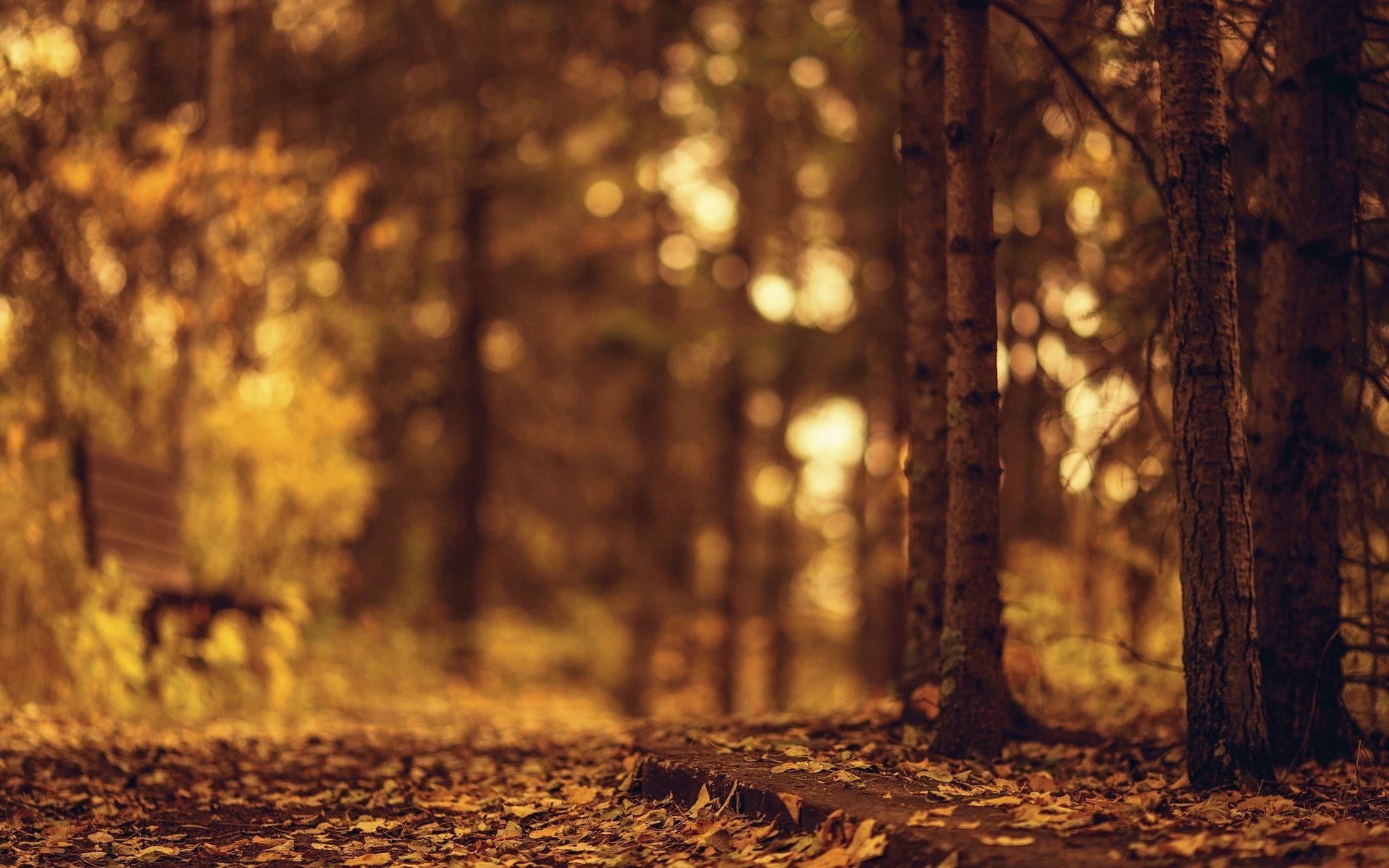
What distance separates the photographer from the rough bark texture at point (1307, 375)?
5621 mm

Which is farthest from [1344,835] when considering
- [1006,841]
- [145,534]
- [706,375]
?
[706,375]

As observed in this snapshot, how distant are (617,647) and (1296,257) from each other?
14.9 m

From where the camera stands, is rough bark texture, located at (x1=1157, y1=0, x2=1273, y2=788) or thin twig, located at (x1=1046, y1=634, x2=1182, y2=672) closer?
rough bark texture, located at (x1=1157, y1=0, x2=1273, y2=788)

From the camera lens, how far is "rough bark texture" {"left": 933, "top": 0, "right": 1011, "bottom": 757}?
5.36 meters

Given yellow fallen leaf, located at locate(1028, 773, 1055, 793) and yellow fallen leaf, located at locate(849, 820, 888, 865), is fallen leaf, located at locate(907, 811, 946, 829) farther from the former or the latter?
yellow fallen leaf, located at locate(1028, 773, 1055, 793)

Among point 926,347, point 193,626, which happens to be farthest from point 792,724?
point 193,626

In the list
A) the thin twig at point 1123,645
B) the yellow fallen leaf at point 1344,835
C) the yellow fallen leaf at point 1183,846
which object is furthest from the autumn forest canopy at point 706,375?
the yellow fallen leaf at point 1183,846

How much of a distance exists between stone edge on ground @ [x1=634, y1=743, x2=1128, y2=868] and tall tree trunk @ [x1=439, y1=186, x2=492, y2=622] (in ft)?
38.3

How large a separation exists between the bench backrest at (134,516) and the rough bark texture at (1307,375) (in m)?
7.68

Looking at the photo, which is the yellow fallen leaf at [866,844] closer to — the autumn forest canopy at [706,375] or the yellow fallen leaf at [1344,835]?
the autumn forest canopy at [706,375]

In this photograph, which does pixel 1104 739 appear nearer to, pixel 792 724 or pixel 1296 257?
pixel 792 724

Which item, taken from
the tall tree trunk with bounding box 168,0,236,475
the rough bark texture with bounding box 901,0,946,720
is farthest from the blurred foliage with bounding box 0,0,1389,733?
the rough bark texture with bounding box 901,0,946,720

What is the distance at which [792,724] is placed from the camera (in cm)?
661

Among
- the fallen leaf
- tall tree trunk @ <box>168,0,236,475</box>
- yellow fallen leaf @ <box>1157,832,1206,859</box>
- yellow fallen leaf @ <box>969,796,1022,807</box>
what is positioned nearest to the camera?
yellow fallen leaf @ <box>1157,832,1206,859</box>
